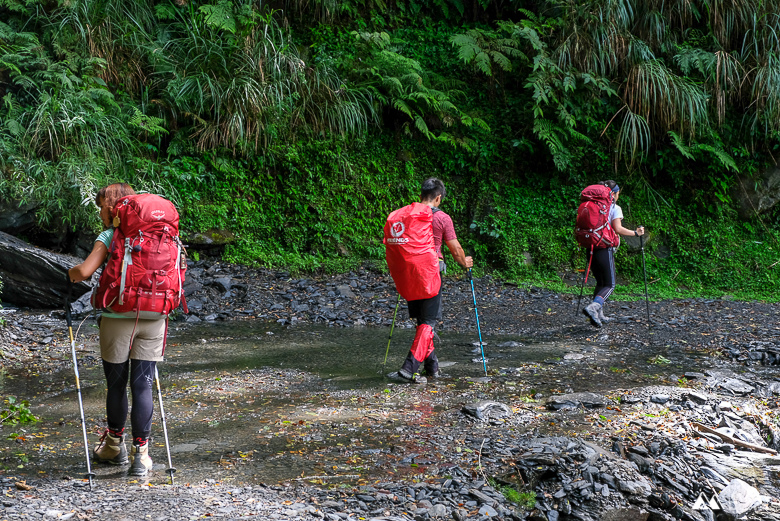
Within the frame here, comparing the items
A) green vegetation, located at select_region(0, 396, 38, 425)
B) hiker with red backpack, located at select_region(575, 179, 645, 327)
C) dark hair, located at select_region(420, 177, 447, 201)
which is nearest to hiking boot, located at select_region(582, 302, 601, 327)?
hiker with red backpack, located at select_region(575, 179, 645, 327)

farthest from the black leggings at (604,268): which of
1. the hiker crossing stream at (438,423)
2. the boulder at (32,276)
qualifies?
the boulder at (32,276)

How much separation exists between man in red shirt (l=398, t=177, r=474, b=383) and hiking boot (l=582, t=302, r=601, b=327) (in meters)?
3.20

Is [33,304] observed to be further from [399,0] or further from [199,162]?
[399,0]

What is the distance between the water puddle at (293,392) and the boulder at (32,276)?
6.78 ft

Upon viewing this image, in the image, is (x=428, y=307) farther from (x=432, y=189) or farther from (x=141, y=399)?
(x=141, y=399)

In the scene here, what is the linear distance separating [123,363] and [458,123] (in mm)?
11366

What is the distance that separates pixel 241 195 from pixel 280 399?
782 cm

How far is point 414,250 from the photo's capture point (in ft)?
20.1

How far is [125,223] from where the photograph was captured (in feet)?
12.8

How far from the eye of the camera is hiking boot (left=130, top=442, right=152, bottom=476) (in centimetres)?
398

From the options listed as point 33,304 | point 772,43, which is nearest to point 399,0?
point 772,43

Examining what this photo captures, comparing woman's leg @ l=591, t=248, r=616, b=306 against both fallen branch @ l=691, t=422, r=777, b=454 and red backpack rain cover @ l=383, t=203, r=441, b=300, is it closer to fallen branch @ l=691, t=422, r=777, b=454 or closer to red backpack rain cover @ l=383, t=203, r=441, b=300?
red backpack rain cover @ l=383, t=203, r=441, b=300

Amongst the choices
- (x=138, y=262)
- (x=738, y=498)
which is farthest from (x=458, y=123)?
(x=138, y=262)

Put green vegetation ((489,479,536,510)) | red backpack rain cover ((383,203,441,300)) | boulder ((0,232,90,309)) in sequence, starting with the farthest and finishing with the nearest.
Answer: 1. boulder ((0,232,90,309))
2. red backpack rain cover ((383,203,441,300))
3. green vegetation ((489,479,536,510))
